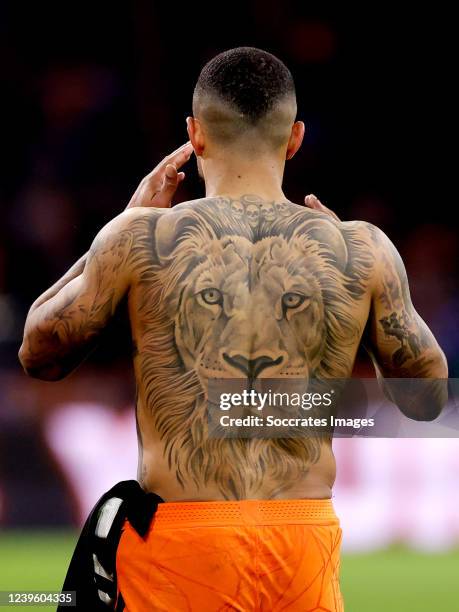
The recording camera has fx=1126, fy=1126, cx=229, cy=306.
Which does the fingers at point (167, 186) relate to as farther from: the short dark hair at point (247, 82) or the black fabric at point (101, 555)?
the black fabric at point (101, 555)

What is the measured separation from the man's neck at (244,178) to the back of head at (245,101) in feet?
0.18

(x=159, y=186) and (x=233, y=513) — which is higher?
(x=159, y=186)

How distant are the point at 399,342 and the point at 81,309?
2.99ft

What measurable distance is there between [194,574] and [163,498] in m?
0.22

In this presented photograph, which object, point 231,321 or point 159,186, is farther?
point 159,186

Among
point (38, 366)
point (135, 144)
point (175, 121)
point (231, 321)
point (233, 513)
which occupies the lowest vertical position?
point (135, 144)

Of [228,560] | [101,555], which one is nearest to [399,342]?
[228,560]

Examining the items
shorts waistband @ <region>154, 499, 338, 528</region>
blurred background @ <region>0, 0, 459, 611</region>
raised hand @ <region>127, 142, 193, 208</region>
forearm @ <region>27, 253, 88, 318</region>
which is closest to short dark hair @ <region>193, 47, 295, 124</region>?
raised hand @ <region>127, 142, 193, 208</region>

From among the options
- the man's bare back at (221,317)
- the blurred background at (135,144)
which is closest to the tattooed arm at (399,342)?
the man's bare back at (221,317)

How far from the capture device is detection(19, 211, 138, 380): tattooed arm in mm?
3078

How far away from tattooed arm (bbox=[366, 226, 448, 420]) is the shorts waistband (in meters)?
0.53

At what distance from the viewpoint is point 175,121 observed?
37.9 feet

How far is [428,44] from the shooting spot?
12.3 metres

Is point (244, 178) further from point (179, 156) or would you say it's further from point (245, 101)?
point (179, 156)
